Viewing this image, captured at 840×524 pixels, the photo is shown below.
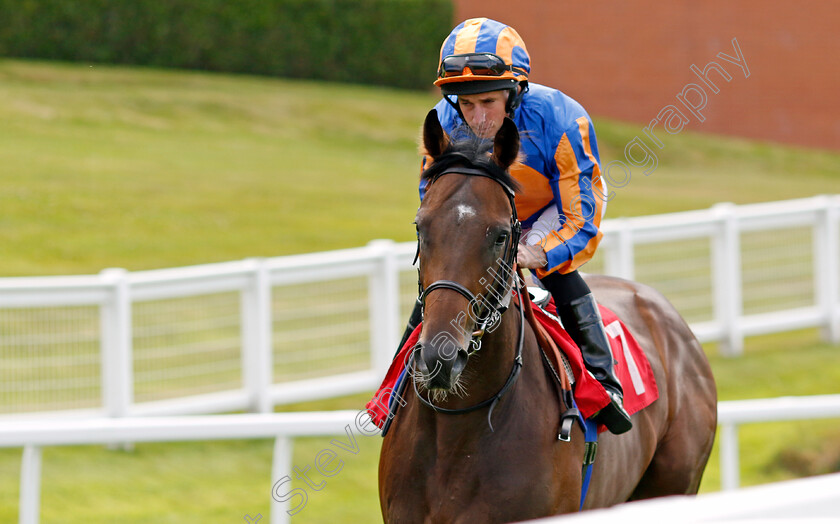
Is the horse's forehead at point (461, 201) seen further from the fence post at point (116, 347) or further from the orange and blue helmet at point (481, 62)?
the fence post at point (116, 347)

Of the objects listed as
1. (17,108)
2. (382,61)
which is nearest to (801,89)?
(382,61)

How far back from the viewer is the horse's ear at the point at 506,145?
119 inches

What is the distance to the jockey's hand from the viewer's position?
321 cm

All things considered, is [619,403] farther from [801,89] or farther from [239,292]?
[801,89]

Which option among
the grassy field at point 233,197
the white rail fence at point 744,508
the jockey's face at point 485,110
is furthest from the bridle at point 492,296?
the grassy field at point 233,197

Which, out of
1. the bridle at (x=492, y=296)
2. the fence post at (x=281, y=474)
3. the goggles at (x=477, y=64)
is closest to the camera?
the bridle at (x=492, y=296)

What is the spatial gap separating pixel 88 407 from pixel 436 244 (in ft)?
15.3

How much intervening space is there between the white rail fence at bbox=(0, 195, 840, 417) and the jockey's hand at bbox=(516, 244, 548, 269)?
3937 mm

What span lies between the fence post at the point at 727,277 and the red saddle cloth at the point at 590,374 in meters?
5.75

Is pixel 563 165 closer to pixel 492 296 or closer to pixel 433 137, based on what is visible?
pixel 433 137

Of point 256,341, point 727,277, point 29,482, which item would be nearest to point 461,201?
point 29,482

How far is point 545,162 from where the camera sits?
11.3 feet

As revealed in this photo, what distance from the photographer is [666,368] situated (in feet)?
14.1

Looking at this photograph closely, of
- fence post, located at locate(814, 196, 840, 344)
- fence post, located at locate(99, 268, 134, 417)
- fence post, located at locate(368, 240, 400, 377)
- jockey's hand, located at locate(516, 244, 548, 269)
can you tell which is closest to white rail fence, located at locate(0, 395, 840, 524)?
jockey's hand, located at locate(516, 244, 548, 269)
